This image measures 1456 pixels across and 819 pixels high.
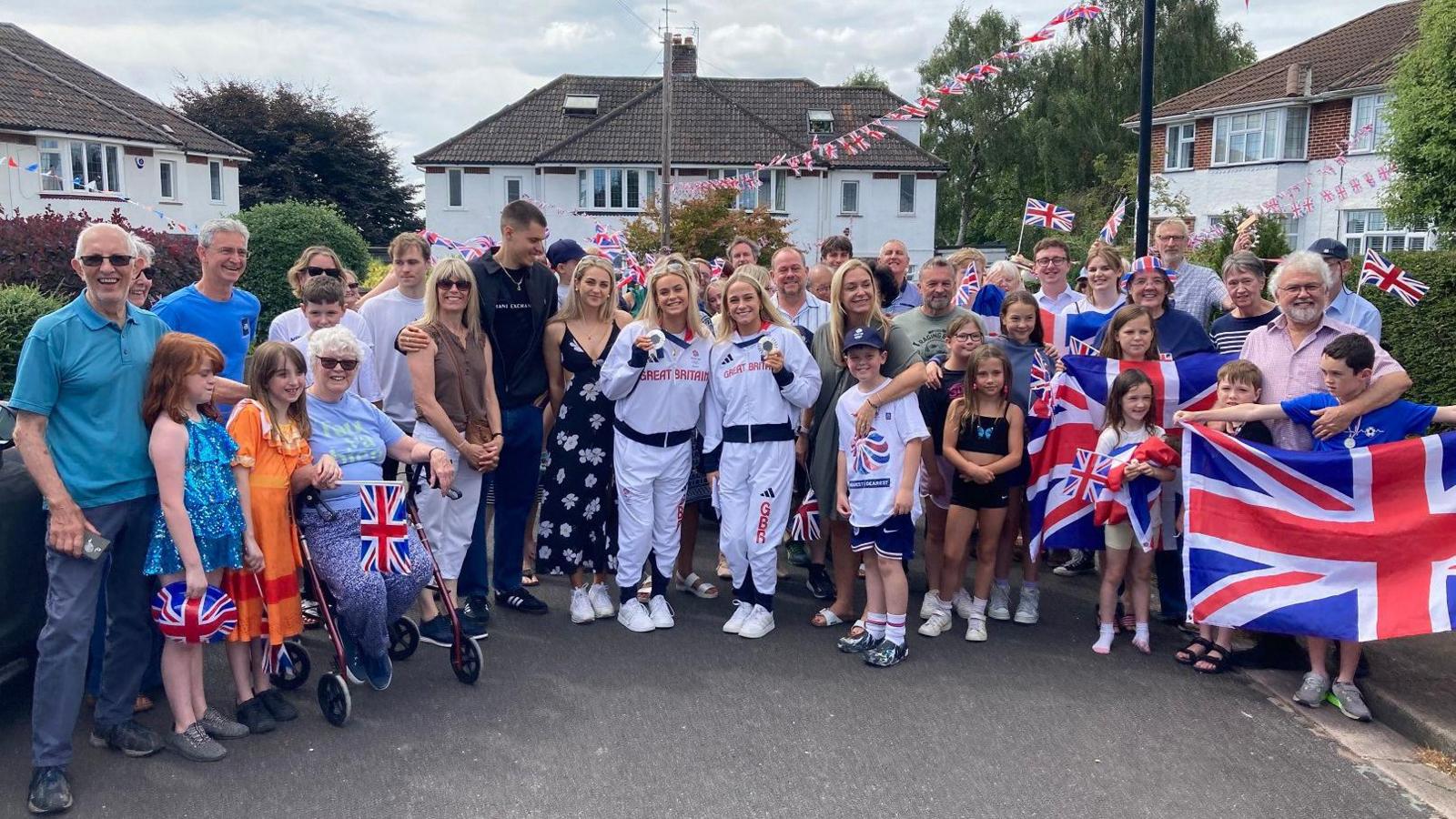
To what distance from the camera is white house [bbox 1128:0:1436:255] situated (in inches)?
1203

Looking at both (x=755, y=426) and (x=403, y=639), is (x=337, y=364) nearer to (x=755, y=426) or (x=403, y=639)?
(x=403, y=639)

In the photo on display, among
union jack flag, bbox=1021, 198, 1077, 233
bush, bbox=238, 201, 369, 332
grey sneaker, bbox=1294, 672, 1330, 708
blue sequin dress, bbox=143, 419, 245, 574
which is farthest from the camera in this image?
bush, bbox=238, 201, 369, 332

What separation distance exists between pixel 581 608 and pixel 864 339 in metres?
2.30

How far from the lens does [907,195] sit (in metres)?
44.8

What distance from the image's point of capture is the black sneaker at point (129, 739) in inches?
176

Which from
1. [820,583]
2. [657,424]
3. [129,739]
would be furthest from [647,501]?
[129,739]

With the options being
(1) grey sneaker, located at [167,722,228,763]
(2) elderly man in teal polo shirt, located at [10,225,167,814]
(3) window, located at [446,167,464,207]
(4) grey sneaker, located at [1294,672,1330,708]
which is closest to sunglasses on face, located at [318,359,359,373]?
(2) elderly man in teal polo shirt, located at [10,225,167,814]

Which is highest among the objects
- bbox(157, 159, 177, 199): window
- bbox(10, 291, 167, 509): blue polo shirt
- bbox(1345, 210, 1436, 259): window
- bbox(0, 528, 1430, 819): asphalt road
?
bbox(157, 159, 177, 199): window

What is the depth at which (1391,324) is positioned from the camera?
1059 centimetres

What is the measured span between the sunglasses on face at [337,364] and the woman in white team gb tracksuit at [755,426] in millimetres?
2093

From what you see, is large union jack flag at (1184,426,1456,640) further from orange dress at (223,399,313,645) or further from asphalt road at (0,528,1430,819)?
orange dress at (223,399,313,645)

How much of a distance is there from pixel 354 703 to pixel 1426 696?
16.6 ft

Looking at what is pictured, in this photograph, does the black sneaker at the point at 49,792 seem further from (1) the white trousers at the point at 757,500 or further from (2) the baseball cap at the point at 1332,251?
(2) the baseball cap at the point at 1332,251

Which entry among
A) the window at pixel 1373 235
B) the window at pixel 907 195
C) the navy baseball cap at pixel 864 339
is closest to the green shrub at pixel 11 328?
the navy baseball cap at pixel 864 339
